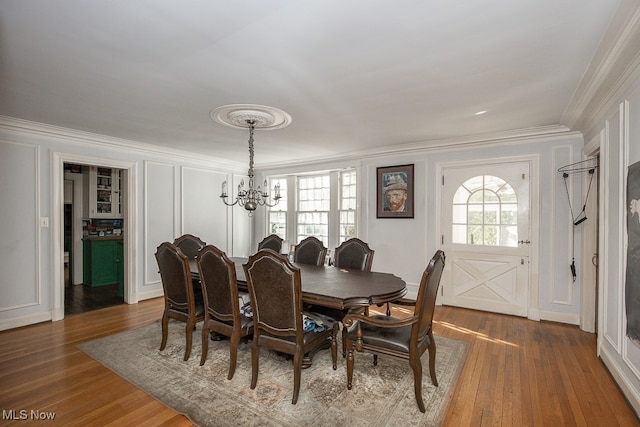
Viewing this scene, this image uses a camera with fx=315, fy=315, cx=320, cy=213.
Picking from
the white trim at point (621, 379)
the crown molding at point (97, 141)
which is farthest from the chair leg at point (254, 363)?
the crown molding at point (97, 141)

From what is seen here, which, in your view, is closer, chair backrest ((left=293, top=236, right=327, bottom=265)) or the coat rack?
the coat rack

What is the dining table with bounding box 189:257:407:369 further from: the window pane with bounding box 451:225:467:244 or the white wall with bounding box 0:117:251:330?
the white wall with bounding box 0:117:251:330

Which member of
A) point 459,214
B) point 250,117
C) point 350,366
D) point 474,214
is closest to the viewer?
point 350,366

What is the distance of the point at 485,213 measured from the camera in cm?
415

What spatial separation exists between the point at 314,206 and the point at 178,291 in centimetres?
339

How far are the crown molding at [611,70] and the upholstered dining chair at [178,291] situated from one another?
3.21m

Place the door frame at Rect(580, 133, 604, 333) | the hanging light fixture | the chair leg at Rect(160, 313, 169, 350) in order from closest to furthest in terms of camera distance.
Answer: the chair leg at Rect(160, 313, 169, 350) → the hanging light fixture → the door frame at Rect(580, 133, 604, 333)

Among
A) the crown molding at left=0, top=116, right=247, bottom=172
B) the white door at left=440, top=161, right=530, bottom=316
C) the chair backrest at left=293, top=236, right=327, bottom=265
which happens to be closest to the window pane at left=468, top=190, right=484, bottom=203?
the white door at left=440, top=161, right=530, bottom=316

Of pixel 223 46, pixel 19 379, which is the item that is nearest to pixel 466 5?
pixel 223 46

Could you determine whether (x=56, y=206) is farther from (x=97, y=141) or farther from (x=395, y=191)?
(x=395, y=191)

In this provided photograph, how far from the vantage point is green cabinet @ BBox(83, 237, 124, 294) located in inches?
220

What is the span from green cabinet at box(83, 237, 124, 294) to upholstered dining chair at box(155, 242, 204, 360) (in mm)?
3249

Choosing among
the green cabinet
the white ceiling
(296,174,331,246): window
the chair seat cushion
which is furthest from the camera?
(296,174,331,246): window

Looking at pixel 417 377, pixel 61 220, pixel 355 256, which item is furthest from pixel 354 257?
pixel 61 220
